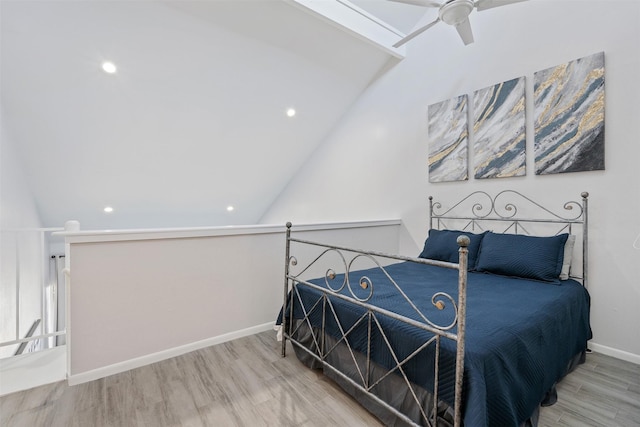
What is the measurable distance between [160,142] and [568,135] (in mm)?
4037

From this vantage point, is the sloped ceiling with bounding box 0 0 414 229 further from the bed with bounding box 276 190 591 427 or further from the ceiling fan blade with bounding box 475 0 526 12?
the bed with bounding box 276 190 591 427

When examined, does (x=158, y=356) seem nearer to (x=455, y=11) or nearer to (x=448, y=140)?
(x=455, y=11)

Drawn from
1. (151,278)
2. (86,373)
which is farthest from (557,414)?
(86,373)

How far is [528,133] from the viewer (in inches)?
104

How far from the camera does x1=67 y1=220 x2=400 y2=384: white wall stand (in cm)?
198

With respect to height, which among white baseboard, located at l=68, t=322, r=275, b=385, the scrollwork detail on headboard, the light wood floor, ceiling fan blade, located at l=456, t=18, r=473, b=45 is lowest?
the light wood floor

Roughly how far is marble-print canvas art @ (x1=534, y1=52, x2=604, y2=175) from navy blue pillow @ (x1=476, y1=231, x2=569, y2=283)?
1.98 ft

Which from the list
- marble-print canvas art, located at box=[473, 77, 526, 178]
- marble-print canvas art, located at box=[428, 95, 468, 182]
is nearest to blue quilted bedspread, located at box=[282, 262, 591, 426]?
marble-print canvas art, located at box=[473, 77, 526, 178]

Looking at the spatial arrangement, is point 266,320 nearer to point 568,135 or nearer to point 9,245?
point 9,245

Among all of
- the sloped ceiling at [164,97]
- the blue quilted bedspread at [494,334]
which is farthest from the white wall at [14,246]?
the blue quilted bedspread at [494,334]

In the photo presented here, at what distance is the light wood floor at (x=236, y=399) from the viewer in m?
1.62

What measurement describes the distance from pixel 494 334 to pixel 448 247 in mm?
1512

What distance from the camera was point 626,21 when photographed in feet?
7.17

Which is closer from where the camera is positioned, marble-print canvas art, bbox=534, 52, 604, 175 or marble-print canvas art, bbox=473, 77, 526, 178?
marble-print canvas art, bbox=534, 52, 604, 175
